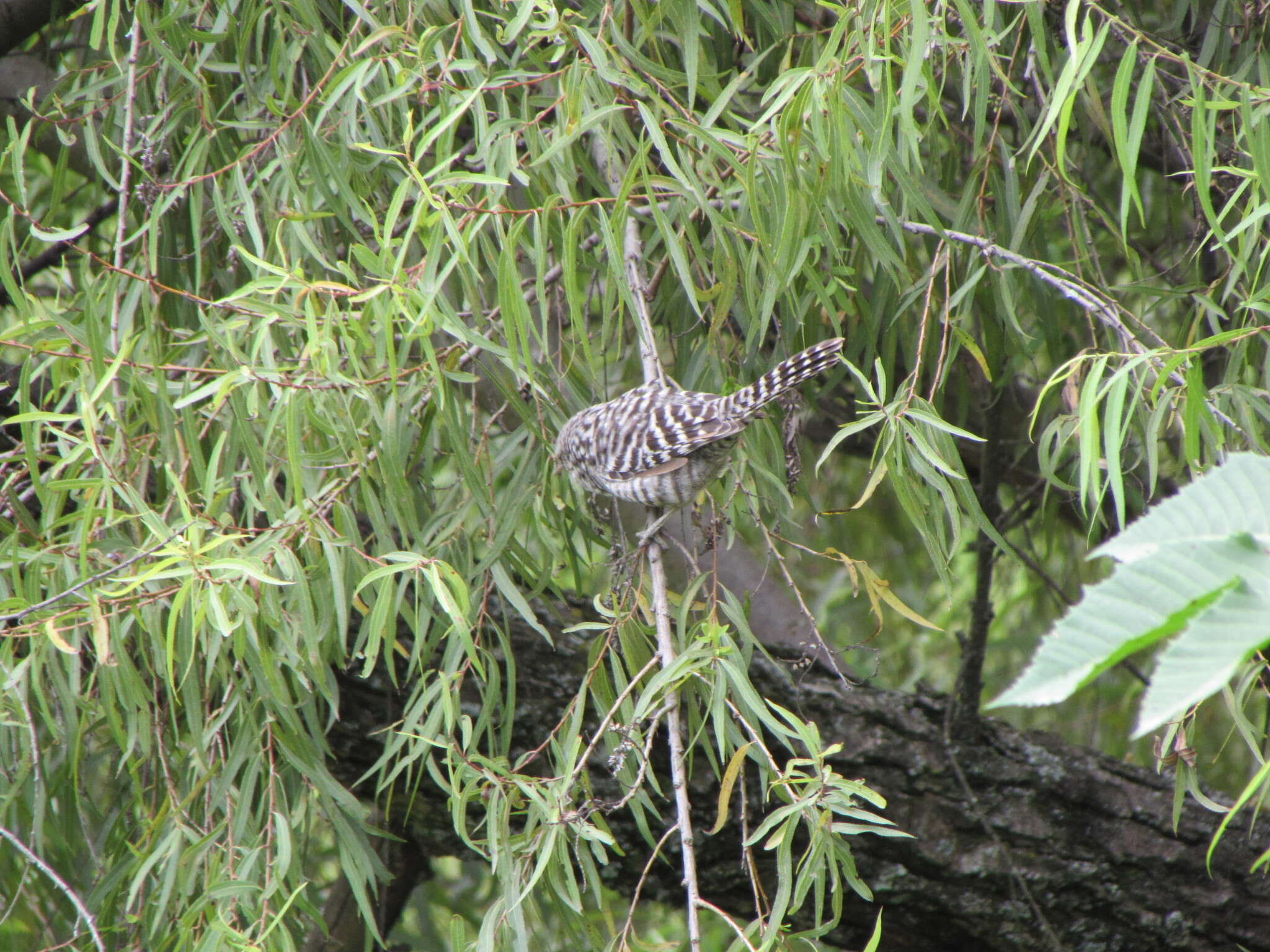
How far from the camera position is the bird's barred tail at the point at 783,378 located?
5.88 ft

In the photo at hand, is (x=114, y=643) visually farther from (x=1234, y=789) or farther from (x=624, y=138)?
(x=1234, y=789)

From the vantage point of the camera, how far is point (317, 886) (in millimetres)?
2775

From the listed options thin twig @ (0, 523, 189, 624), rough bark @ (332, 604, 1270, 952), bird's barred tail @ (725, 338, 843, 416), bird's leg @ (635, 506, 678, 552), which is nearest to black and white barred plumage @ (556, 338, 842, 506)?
bird's barred tail @ (725, 338, 843, 416)

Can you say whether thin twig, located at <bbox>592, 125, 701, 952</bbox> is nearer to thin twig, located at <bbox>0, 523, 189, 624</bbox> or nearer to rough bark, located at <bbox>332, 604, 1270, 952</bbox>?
rough bark, located at <bbox>332, 604, 1270, 952</bbox>

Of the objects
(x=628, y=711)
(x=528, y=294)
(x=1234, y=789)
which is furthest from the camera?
(x=1234, y=789)

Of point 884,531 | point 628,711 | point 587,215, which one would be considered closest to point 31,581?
point 628,711

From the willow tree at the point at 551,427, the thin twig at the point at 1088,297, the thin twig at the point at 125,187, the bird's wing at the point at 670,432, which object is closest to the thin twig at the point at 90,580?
the willow tree at the point at 551,427

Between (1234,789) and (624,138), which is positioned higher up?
(624,138)

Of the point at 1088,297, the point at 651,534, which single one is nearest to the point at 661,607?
the point at 651,534

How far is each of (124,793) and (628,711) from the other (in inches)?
43.7

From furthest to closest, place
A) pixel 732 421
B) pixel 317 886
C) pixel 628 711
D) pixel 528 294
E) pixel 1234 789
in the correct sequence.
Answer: pixel 1234 789 < pixel 317 886 < pixel 528 294 < pixel 732 421 < pixel 628 711

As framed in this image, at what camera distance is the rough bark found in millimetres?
2416

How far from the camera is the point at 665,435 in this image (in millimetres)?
2080

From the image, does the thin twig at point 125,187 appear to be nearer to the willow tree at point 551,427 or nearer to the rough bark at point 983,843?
the willow tree at point 551,427
